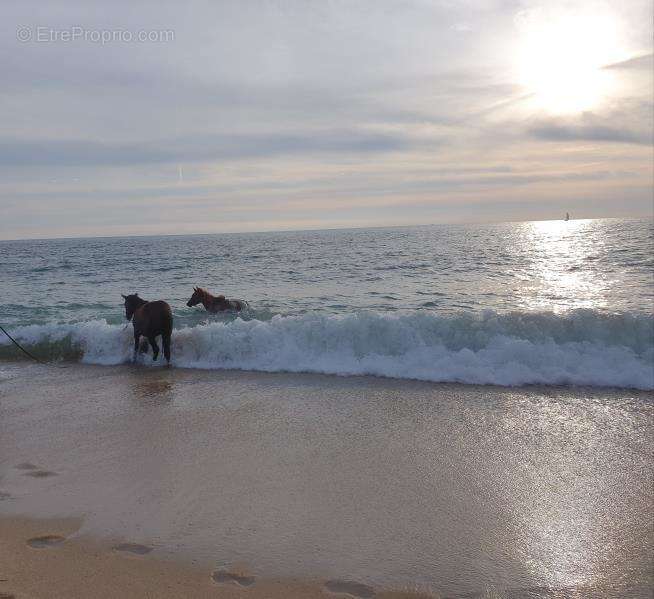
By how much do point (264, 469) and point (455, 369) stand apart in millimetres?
4217

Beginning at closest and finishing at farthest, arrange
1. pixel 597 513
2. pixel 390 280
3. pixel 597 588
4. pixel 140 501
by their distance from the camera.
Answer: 1. pixel 597 588
2. pixel 597 513
3. pixel 140 501
4. pixel 390 280

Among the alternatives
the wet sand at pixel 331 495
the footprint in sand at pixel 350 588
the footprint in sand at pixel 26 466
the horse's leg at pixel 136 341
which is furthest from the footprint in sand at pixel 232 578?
the horse's leg at pixel 136 341

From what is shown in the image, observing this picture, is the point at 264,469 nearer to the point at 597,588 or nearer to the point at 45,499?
the point at 45,499

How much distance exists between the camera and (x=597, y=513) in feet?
13.8

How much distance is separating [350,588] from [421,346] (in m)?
6.34

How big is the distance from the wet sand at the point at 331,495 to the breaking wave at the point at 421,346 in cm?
80

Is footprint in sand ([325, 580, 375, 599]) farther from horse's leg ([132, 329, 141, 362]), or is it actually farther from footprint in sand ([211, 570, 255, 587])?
horse's leg ([132, 329, 141, 362])

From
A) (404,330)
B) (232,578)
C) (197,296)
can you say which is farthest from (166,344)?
(232,578)

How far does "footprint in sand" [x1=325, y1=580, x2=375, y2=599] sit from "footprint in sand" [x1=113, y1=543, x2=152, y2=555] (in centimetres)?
123

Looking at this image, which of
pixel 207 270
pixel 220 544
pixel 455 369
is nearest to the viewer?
pixel 220 544

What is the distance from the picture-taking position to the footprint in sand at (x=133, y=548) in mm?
3789

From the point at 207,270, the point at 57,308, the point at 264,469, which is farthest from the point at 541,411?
the point at 207,270

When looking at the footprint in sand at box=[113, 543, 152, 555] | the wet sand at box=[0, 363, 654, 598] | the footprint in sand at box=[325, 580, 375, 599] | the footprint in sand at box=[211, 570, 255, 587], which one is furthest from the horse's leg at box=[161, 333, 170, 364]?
the footprint in sand at box=[325, 580, 375, 599]

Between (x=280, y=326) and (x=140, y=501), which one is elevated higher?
(x=280, y=326)
